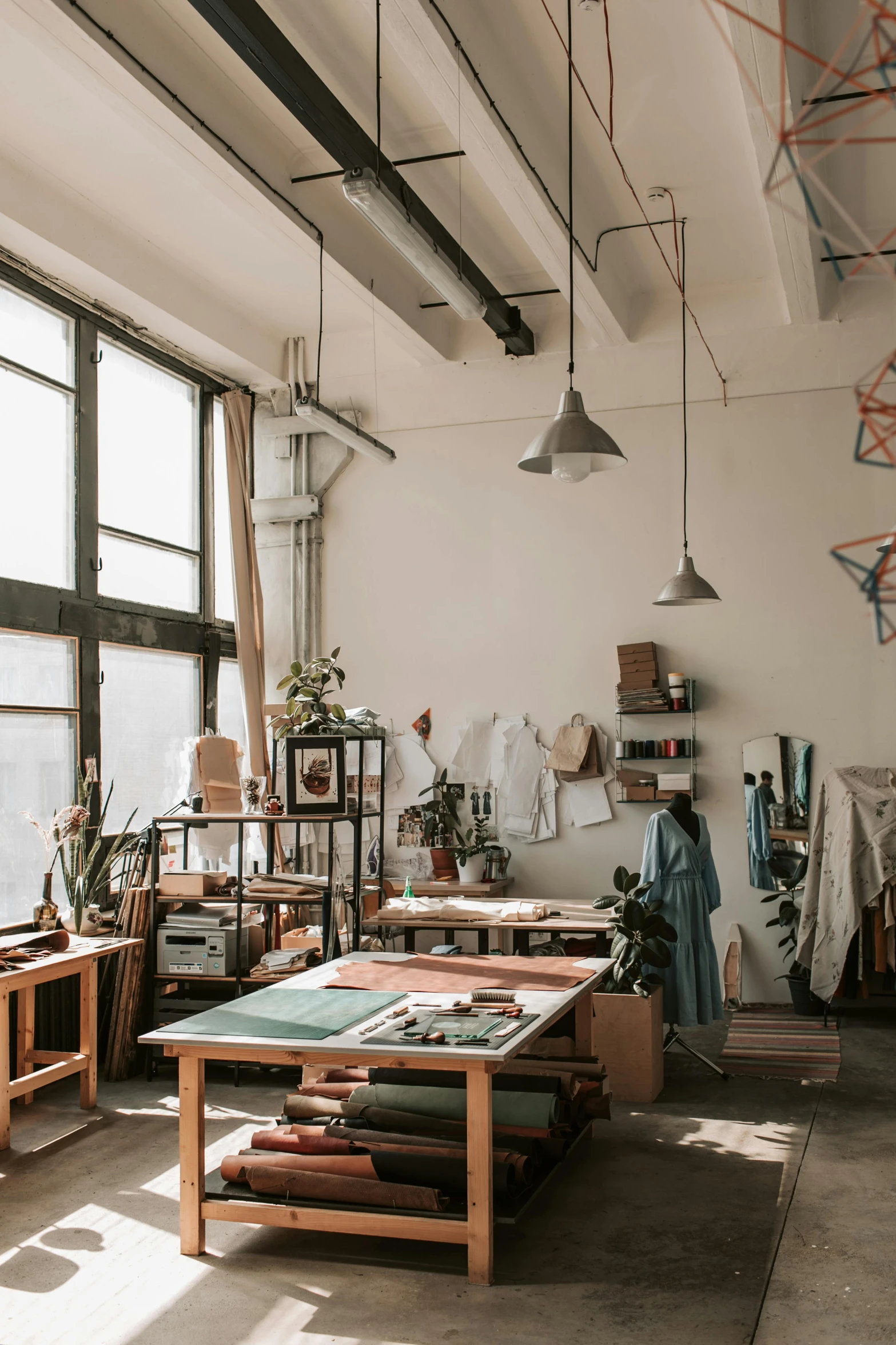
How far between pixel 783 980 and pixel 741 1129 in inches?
109

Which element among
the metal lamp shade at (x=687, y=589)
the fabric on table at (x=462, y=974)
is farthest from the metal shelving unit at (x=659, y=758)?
the fabric on table at (x=462, y=974)

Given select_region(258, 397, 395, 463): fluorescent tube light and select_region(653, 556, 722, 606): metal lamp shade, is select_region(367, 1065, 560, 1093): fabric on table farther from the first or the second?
select_region(258, 397, 395, 463): fluorescent tube light

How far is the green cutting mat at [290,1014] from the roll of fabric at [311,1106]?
1.32 ft

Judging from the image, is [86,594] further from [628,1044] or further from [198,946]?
[628,1044]

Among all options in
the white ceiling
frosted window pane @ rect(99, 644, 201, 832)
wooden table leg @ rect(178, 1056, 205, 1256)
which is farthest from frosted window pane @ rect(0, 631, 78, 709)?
wooden table leg @ rect(178, 1056, 205, 1256)

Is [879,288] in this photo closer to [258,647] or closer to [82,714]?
[258,647]

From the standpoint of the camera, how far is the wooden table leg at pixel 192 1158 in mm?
3857

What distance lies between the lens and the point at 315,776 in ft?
20.2

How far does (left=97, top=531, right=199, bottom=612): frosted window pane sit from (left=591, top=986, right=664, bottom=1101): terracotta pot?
396cm

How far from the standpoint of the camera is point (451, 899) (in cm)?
695

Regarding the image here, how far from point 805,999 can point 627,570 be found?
317cm

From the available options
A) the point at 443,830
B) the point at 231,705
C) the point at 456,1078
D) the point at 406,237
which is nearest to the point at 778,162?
the point at 406,237

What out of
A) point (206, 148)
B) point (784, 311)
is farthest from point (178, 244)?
point (784, 311)

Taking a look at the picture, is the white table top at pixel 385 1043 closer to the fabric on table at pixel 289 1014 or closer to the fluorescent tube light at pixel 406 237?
the fabric on table at pixel 289 1014
